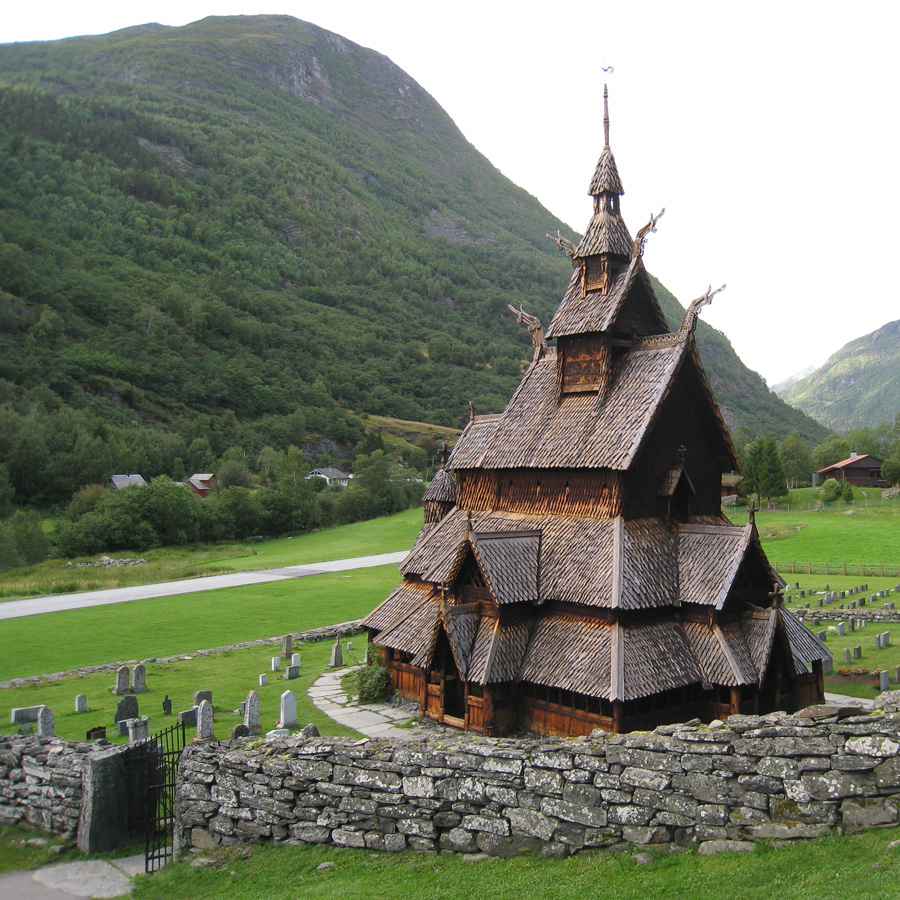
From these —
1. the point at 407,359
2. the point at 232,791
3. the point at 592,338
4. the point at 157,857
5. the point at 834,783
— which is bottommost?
the point at 157,857

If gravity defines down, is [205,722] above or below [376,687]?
above

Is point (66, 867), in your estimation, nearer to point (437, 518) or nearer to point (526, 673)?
Result: point (526, 673)

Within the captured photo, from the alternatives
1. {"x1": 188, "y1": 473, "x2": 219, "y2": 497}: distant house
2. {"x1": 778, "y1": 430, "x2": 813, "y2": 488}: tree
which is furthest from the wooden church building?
{"x1": 778, "y1": 430, "x2": 813, "y2": 488}: tree

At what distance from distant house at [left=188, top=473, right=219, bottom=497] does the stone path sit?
76.7 metres

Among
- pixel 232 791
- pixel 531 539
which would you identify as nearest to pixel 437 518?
pixel 531 539

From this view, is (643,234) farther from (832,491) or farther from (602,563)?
(832,491)

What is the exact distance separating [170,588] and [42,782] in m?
37.8

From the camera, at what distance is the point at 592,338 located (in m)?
23.3

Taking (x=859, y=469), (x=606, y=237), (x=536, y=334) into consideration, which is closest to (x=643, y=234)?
(x=606, y=237)

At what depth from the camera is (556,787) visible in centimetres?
1061

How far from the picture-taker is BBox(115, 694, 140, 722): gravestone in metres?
22.4

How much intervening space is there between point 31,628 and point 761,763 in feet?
124

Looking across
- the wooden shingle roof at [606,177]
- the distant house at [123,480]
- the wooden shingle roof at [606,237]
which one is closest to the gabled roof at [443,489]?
the wooden shingle roof at [606,237]

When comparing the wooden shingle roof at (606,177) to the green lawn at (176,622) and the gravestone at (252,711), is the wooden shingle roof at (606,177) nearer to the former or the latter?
the gravestone at (252,711)
